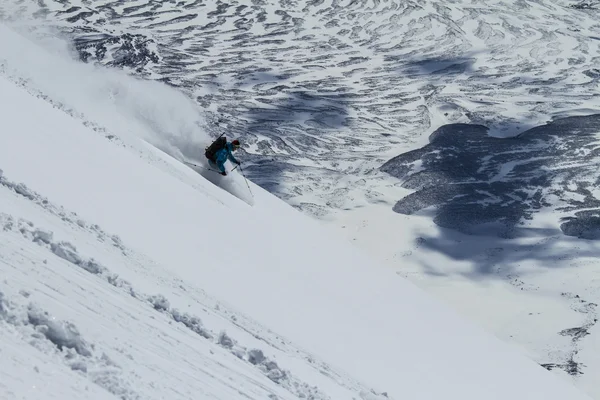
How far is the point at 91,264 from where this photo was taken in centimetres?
927

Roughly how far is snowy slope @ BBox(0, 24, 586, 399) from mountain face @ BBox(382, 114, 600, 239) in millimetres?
49058

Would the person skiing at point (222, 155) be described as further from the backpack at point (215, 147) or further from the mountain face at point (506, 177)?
the mountain face at point (506, 177)

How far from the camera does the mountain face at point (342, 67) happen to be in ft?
274

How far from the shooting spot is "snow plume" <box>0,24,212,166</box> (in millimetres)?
22219

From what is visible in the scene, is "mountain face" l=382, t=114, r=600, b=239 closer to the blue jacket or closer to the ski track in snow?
Result: the blue jacket

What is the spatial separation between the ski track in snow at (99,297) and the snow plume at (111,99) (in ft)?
31.4

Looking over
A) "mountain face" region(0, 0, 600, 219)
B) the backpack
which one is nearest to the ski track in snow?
the backpack

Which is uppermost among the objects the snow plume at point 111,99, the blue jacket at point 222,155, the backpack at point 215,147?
the snow plume at point 111,99

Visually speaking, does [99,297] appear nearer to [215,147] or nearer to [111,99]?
[215,147]

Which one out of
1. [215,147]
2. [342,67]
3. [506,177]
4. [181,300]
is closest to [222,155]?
[215,147]

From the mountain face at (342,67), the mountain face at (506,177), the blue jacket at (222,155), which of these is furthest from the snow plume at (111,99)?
the mountain face at (506,177)

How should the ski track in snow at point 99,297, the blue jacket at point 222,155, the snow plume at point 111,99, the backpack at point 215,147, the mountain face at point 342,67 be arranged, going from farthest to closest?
the mountain face at point 342,67, the blue jacket at point 222,155, the backpack at point 215,147, the snow plume at point 111,99, the ski track in snow at point 99,297

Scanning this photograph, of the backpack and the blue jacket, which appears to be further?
the blue jacket

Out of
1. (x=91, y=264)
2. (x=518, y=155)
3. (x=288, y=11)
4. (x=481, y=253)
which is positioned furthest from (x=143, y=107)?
(x=288, y=11)
